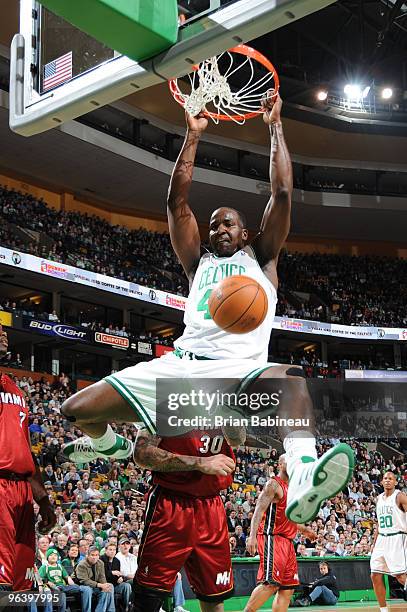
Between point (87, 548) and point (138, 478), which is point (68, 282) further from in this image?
point (87, 548)

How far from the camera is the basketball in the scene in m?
4.61

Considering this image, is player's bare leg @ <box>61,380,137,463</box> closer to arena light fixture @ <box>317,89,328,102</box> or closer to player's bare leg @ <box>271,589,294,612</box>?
player's bare leg @ <box>271,589,294,612</box>

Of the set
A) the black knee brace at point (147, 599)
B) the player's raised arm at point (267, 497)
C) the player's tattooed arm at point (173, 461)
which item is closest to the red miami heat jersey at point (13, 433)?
the player's tattooed arm at point (173, 461)

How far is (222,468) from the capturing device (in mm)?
4410

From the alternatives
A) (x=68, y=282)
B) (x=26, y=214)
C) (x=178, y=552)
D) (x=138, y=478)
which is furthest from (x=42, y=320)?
(x=178, y=552)

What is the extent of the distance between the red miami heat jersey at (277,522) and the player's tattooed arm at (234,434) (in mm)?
3973

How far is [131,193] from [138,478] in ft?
52.2

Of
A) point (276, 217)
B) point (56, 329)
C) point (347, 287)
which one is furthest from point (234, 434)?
point (347, 287)

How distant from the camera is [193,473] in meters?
4.73

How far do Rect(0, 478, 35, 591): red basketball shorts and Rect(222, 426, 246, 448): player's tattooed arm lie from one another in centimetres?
140

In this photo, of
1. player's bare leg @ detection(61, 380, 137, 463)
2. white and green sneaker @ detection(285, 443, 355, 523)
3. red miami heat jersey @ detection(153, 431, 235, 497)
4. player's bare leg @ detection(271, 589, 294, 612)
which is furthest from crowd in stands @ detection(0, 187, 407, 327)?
white and green sneaker @ detection(285, 443, 355, 523)

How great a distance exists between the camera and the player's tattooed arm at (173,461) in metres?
4.42

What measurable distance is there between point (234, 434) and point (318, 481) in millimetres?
1142

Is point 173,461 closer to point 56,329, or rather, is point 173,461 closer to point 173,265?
point 56,329
